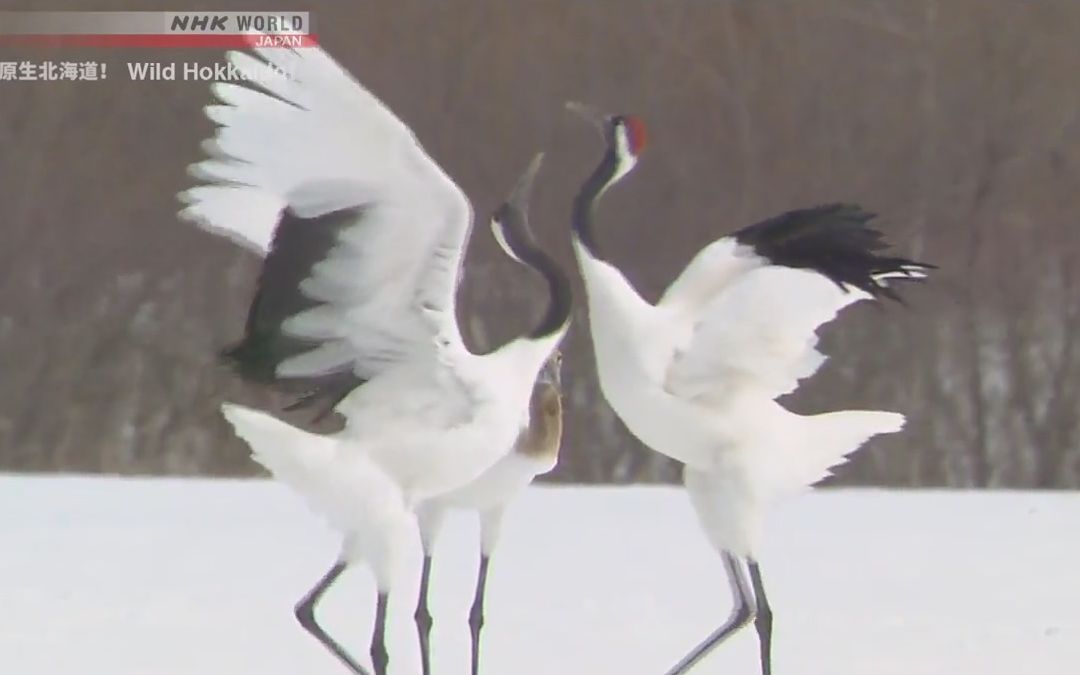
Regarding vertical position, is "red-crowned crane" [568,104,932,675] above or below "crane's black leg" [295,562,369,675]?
above

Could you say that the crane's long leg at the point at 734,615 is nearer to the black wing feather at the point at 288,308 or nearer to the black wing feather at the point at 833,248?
the black wing feather at the point at 833,248

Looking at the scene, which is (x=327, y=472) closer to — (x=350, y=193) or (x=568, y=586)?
(x=350, y=193)

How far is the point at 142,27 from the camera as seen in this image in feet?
14.6

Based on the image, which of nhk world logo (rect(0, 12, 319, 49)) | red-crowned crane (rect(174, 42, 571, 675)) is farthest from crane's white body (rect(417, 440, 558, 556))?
nhk world logo (rect(0, 12, 319, 49))

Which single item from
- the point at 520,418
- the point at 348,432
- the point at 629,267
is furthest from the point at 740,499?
the point at 629,267

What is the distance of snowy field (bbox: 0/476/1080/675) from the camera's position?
2.30m

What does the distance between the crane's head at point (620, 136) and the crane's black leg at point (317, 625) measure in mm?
731

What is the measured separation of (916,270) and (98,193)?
3.40 meters

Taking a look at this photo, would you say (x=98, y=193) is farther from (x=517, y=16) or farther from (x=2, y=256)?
(x=517, y=16)

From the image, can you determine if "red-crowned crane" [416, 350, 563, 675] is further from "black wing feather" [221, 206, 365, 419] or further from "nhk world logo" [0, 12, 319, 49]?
"nhk world logo" [0, 12, 319, 49]

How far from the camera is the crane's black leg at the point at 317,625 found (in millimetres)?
1917

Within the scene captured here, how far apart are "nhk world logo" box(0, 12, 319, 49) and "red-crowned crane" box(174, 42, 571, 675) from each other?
260 cm

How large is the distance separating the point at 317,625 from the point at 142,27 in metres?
3.09

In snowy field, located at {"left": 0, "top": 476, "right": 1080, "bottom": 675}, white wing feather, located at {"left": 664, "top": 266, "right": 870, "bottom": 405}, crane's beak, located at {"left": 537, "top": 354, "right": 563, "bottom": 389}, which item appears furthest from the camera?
snowy field, located at {"left": 0, "top": 476, "right": 1080, "bottom": 675}
